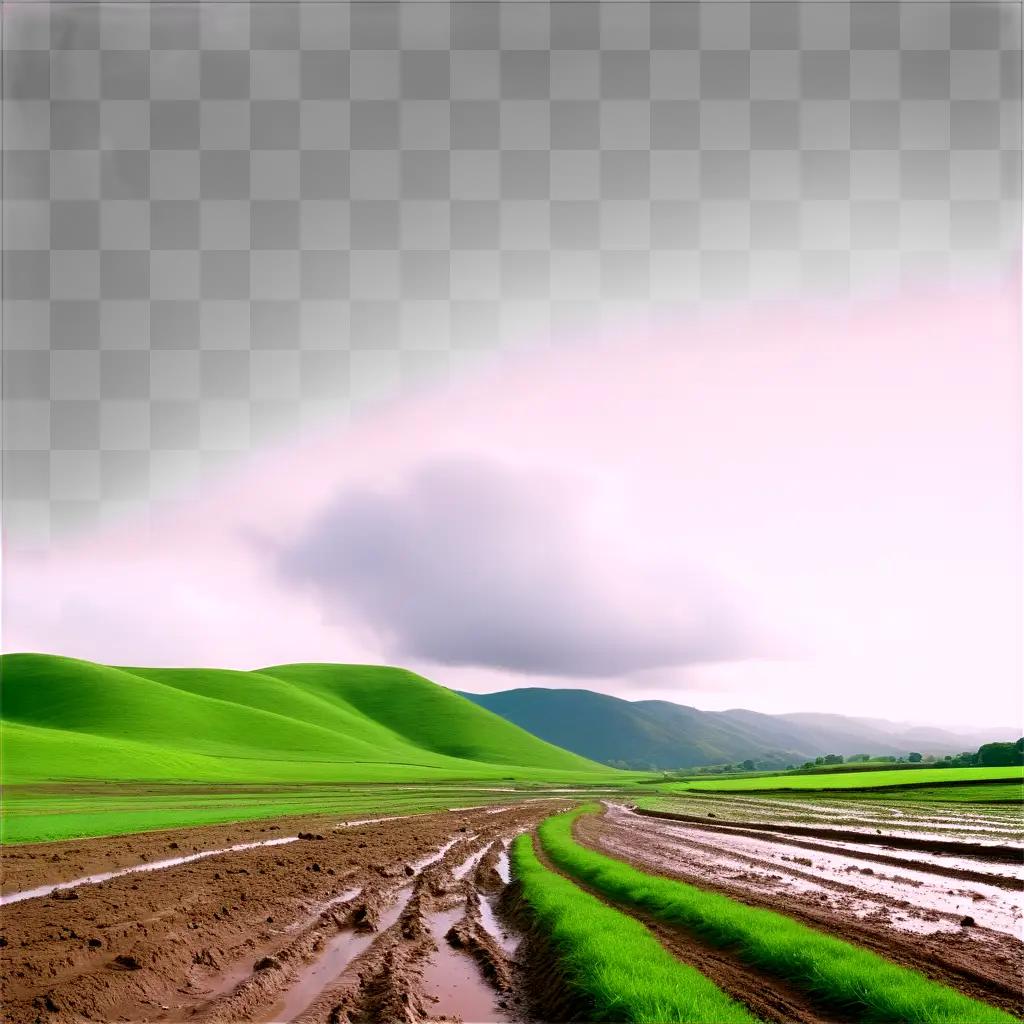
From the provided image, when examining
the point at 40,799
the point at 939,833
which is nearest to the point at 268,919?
the point at 939,833

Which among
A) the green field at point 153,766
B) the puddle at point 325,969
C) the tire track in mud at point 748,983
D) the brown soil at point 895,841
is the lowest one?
the green field at point 153,766

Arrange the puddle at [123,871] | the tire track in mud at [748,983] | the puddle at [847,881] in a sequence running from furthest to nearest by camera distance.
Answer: the puddle at [123,871], the puddle at [847,881], the tire track in mud at [748,983]

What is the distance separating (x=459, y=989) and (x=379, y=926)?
18.3ft

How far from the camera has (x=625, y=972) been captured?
11.8 meters

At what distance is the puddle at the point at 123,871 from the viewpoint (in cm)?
2147

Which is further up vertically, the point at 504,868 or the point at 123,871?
the point at 123,871

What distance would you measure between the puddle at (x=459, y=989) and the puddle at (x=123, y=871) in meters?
14.1

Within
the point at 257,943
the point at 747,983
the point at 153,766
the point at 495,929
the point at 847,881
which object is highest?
the point at 747,983

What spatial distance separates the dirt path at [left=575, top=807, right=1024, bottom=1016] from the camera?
1283 centimetres

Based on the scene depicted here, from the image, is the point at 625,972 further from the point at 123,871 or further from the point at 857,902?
the point at 123,871

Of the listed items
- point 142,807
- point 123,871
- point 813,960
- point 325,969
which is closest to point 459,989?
point 325,969

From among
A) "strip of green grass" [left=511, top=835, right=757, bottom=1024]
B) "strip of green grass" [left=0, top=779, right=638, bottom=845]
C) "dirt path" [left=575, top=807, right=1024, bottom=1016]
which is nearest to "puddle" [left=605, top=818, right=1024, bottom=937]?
"dirt path" [left=575, top=807, right=1024, bottom=1016]

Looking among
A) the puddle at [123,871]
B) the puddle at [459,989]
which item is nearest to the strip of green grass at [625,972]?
the puddle at [459,989]

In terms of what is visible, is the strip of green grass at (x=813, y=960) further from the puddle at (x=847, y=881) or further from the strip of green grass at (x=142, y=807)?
the strip of green grass at (x=142, y=807)
